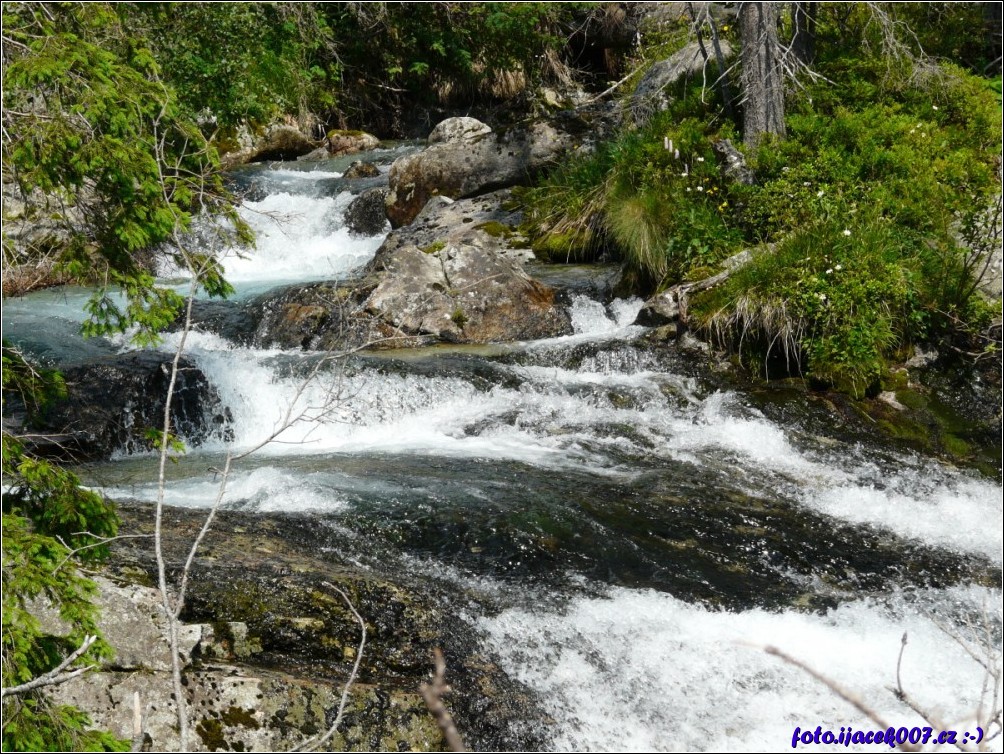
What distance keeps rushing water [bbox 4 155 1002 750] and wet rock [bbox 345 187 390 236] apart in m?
4.79

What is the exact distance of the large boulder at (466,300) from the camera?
975cm

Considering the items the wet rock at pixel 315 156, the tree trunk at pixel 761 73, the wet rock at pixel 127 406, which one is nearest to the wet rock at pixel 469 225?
the tree trunk at pixel 761 73

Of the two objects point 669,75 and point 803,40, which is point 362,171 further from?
point 803,40

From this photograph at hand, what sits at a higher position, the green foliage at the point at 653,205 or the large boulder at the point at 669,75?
the large boulder at the point at 669,75

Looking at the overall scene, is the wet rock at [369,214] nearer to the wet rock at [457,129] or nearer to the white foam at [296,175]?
the white foam at [296,175]

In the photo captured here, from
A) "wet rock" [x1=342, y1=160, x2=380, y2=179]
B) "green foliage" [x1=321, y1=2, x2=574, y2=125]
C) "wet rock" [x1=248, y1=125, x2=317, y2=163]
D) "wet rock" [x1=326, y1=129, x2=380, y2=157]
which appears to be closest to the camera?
"wet rock" [x1=342, y1=160, x2=380, y2=179]

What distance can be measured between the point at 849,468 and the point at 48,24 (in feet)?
18.6

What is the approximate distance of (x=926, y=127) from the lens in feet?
31.6

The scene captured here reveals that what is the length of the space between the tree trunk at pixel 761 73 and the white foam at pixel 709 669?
631 centimetres

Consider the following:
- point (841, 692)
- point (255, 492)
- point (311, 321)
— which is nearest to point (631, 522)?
point (255, 492)

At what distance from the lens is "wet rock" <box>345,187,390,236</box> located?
1393 cm

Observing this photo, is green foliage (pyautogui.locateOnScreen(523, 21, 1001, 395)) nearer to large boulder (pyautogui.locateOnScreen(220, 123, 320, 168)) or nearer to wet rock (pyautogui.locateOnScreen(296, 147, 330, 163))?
wet rock (pyautogui.locateOnScreen(296, 147, 330, 163))

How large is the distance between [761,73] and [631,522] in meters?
5.99

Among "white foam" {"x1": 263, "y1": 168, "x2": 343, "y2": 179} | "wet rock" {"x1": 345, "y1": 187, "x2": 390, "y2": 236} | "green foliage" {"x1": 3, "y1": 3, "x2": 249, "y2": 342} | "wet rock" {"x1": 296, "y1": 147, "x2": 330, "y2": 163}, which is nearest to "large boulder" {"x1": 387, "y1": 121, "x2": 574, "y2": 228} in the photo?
"wet rock" {"x1": 345, "y1": 187, "x2": 390, "y2": 236}
